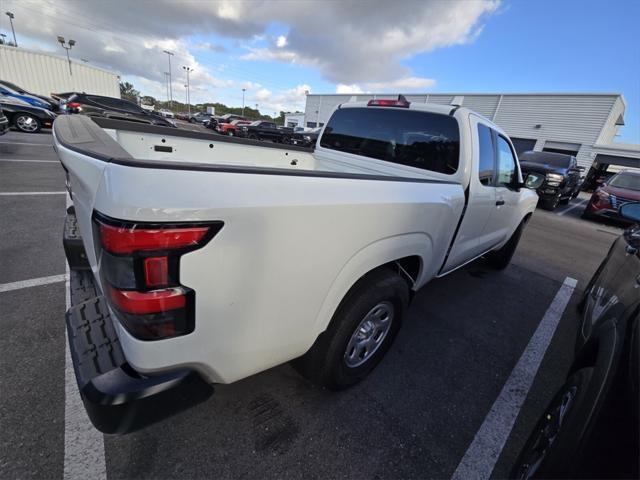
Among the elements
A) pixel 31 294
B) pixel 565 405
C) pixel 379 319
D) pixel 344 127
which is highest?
pixel 344 127

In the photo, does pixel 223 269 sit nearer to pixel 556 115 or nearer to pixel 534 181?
pixel 534 181

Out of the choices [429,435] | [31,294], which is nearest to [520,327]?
[429,435]

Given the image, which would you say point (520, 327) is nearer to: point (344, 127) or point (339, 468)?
point (339, 468)

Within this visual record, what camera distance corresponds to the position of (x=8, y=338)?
2.24m

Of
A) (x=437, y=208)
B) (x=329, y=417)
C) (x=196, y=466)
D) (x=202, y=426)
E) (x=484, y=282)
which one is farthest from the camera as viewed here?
(x=484, y=282)

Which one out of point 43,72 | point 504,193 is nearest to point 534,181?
point 504,193

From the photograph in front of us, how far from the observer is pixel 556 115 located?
23406 mm

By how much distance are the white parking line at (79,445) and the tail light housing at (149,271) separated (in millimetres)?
1025

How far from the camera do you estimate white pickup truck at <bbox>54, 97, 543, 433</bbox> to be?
0.99m

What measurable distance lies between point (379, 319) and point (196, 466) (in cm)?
136

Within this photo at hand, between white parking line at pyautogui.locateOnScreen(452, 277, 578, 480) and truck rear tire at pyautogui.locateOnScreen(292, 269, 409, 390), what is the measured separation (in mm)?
774

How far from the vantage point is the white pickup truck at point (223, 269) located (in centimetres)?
99

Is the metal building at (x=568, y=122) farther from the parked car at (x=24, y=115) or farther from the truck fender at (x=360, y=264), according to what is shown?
the truck fender at (x=360, y=264)

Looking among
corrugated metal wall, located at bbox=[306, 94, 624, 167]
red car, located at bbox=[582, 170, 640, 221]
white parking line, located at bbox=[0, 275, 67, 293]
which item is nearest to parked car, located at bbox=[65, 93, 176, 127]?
white parking line, located at bbox=[0, 275, 67, 293]
